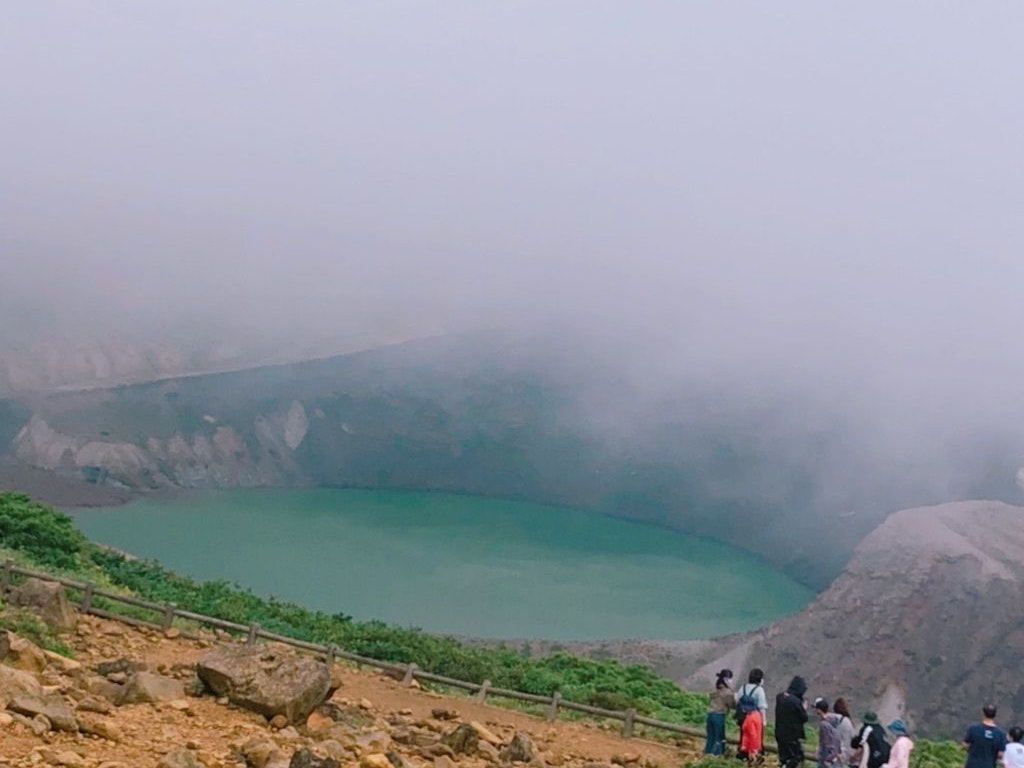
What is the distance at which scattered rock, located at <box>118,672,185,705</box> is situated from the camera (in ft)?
30.2

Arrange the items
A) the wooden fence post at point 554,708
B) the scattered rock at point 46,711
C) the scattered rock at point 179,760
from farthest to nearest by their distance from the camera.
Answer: the wooden fence post at point 554,708 < the scattered rock at point 46,711 < the scattered rock at point 179,760

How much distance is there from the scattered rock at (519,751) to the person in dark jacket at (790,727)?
2.30 metres

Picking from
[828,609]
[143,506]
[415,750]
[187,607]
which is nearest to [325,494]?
[143,506]

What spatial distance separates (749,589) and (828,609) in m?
16.5

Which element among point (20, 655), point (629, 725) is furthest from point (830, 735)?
point (20, 655)

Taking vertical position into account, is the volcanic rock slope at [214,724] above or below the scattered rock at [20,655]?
below

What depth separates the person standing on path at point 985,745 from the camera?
355 inches

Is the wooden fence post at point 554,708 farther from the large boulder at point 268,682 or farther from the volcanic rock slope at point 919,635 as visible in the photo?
the volcanic rock slope at point 919,635

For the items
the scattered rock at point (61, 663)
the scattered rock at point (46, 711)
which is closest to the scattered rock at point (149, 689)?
the scattered rock at point (61, 663)

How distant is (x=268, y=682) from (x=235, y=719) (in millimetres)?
511

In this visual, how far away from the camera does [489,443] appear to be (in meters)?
96.5

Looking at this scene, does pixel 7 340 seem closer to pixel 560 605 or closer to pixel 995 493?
pixel 560 605

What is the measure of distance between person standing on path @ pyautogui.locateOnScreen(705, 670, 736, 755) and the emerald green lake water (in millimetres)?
29766

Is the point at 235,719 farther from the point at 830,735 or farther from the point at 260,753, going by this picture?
the point at 830,735
